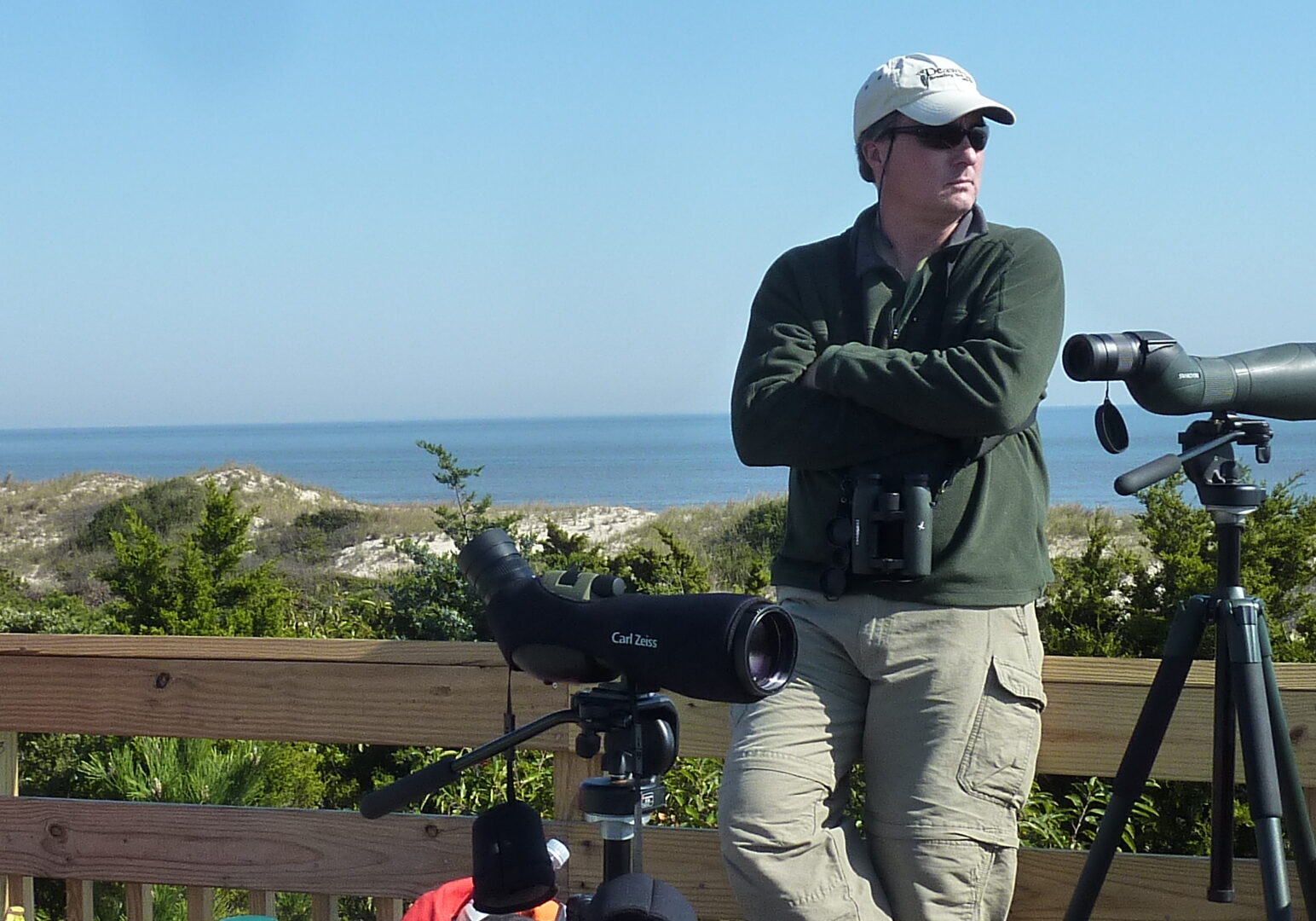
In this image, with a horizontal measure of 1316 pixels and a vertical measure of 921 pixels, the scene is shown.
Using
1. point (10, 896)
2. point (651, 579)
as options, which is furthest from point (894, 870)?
Answer: point (651, 579)

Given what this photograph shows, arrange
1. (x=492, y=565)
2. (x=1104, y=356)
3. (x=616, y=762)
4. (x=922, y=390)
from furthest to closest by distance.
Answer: (x=922, y=390), (x=1104, y=356), (x=492, y=565), (x=616, y=762)

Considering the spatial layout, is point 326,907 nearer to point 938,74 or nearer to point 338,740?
point 338,740

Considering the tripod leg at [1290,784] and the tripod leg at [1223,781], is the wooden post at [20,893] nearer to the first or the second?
the tripod leg at [1223,781]

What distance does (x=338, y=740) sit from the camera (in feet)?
8.58

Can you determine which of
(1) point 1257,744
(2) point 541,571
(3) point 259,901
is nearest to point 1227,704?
(1) point 1257,744

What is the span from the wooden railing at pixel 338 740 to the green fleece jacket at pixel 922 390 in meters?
0.32

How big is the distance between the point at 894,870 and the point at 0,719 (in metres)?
1.76

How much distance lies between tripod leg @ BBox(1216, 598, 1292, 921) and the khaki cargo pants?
0.32 m

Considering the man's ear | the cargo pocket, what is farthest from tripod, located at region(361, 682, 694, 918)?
the man's ear

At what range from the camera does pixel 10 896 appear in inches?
109

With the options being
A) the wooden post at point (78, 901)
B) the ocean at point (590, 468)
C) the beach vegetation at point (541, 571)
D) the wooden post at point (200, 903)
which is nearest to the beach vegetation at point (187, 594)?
the beach vegetation at point (541, 571)

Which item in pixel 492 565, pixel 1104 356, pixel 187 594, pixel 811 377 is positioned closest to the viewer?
pixel 492 565

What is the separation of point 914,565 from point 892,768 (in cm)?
33

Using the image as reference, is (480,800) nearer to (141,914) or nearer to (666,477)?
(141,914)
